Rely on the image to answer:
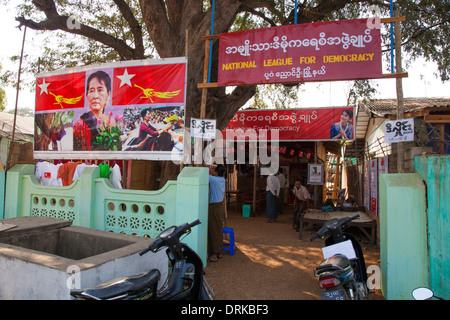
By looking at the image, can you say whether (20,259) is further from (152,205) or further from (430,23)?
(430,23)

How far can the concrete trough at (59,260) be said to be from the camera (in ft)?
9.61

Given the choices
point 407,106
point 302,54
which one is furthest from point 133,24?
point 407,106

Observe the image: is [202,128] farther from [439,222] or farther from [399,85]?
[439,222]

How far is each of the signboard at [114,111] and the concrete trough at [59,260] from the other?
1949 millimetres

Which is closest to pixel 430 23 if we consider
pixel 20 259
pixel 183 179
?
pixel 183 179

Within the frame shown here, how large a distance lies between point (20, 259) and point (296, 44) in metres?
4.93

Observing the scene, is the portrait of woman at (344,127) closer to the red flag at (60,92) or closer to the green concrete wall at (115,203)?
the green concrete wall at (115,203)

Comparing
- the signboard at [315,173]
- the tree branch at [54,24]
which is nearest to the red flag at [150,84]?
the tree branch at [54,24]

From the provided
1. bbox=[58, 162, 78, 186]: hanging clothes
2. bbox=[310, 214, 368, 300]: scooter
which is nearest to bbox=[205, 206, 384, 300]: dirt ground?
bbox=[310, 214, 368, 300]: scooter

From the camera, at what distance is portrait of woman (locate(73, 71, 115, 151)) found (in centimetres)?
645

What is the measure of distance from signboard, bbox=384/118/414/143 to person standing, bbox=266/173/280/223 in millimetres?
6419

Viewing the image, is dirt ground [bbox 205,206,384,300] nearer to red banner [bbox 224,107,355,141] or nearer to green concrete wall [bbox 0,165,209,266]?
green concrete wall [bbox 0,165,209,266]

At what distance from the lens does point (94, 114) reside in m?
6.56

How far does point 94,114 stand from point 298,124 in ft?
25.6
